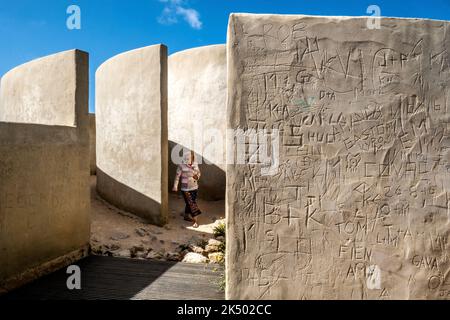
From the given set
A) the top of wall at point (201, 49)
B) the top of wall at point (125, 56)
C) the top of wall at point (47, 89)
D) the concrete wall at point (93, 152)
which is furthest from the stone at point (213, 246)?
the concrete wall at point (93, 152)

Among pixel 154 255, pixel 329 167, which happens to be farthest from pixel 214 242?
pixel 329 167

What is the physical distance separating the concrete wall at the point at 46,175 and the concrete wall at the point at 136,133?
192 centimetres

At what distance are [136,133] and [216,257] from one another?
3.31m

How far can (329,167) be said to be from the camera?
3.26 meters

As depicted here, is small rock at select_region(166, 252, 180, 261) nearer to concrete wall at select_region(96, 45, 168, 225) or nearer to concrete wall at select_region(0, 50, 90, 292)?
concrete wall at select_region(0, 50, 90, 292)

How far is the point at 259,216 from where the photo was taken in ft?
10.6

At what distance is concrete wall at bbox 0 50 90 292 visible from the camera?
159 inches

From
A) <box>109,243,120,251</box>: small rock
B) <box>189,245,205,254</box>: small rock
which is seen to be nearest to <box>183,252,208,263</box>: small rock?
<box>189,245,205,254</box>: small rock

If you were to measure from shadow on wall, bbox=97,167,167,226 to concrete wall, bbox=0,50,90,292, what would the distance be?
196cm

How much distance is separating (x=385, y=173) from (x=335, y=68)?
3.59 feet

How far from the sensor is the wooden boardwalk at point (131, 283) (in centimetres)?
391
